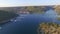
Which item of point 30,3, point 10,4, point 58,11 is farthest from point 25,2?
point 58,11

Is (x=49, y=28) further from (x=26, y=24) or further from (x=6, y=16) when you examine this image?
(x=6, y=16)

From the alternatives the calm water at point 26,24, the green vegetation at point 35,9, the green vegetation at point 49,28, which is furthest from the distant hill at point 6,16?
the green vegetation at point 49,28

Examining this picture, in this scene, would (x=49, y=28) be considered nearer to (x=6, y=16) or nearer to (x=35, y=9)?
(x=35, y=9)

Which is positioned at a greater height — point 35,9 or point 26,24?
point 35,9

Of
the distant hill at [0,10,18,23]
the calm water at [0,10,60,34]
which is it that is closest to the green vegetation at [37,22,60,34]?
the calm water at [0,10,60,34]

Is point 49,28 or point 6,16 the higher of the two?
point 6,16

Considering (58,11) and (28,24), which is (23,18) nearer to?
(28,24)

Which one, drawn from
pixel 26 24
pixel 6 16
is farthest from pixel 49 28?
pixel 6 16

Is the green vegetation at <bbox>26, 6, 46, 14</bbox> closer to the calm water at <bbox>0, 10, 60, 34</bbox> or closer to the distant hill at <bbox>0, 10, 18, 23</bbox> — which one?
the calm water at <bbox>0, 10, 60, 34</bbox>
